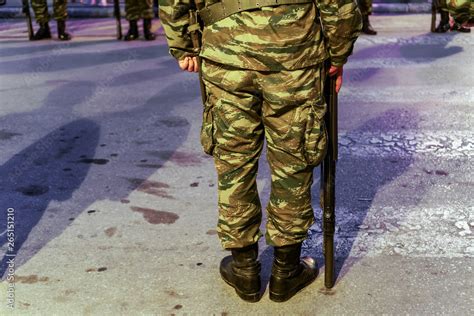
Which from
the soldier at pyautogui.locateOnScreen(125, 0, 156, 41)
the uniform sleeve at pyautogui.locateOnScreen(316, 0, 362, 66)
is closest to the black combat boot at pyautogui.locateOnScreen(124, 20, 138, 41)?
the soldier at pyautogui.locateOnScreen(125, 0, 156, 41)

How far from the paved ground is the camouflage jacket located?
1033mm

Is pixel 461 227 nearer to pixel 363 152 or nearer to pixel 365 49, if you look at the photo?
pixel 363 152

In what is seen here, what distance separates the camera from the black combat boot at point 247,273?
2.87m

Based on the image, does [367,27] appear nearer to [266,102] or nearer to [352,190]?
[352,190]

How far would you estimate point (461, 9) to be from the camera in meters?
2.62

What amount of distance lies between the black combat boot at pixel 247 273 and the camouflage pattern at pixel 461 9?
48.8 inches

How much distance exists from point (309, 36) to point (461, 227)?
1.55 m

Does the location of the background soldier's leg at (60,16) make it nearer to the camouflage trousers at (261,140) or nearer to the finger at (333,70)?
the camouflage trousers at (261,140)

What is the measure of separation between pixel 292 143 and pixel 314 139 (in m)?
0.09

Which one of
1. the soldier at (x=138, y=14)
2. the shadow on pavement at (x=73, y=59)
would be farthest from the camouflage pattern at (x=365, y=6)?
the soldier at (x=138, y=14)

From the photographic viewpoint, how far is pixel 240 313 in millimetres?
2799

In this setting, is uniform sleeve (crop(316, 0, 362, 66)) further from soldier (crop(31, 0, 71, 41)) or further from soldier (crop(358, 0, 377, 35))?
soldier (crop(31, 0, 71, 41))

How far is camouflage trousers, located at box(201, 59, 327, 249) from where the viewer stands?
8.49ft

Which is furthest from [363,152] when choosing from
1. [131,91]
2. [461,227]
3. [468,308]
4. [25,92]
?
[25,92]
